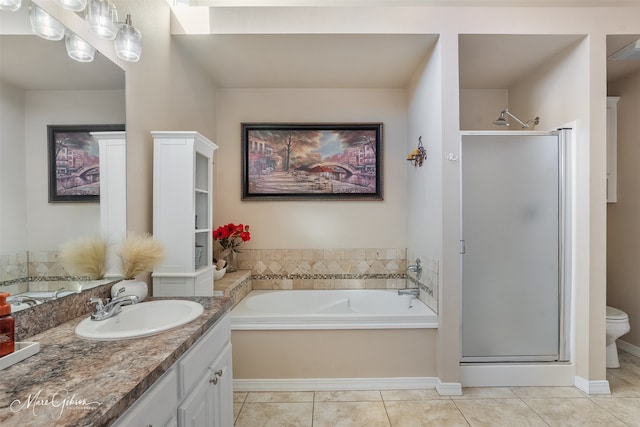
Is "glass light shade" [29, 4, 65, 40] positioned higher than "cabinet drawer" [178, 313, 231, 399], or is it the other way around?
"glass light shade" [29, 4, 65, 40]

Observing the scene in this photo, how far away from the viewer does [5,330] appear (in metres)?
0.92

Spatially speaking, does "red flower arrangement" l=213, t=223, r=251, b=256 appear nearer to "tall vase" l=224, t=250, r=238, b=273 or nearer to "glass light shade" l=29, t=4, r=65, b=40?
"tall vase" l=224, t=250, r=238, b=273

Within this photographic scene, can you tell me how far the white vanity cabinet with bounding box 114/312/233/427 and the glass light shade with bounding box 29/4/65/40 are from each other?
52.6 inches

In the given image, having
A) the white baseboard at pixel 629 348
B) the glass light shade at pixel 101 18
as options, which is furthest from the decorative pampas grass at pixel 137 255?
the white baseboard at pixel 629 348

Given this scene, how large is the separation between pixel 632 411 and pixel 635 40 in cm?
255

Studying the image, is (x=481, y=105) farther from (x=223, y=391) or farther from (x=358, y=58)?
(x=223, y=391)

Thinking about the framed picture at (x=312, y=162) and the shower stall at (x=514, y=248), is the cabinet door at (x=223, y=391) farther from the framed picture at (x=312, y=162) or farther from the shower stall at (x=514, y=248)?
the framed picture at (x=312, y=162)

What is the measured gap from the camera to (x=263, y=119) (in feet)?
10.4

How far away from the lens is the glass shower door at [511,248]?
91.0 inches

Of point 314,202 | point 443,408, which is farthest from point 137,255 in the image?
point 443,408

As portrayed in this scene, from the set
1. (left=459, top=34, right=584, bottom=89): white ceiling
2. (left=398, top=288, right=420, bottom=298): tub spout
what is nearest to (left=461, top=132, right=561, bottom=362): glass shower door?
(left=398, top=288, right=420, bottom=298): tub spout

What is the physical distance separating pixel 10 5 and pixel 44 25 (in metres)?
0.15

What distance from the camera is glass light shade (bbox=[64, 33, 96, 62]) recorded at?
53.2 inches

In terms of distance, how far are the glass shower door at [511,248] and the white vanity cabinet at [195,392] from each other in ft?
5.61
